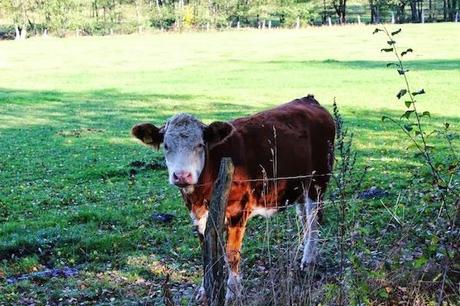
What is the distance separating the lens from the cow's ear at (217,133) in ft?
22.2

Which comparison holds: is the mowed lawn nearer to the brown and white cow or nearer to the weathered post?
the brown and white cow

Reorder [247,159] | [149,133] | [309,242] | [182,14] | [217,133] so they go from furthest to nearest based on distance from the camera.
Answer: [182,14], [309,242], [247,159], [149,133], [217,133]

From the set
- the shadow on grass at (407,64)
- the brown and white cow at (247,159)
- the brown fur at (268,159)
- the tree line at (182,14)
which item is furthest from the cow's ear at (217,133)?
the tree line at (182,14)

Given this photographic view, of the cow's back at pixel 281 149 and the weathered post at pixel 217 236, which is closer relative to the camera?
the weathered post at pixel 217 236

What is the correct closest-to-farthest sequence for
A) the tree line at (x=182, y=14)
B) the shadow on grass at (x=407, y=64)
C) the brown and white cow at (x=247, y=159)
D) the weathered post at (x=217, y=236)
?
1. the weathered post at (x=217, y=236)
2. the brown and white cow at (x=247, y=159)
3. the shadow on grass at (x=407, y=64)
4. the tree line at (x=182, y=14)

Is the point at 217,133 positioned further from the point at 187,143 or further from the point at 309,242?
the point at 309,242

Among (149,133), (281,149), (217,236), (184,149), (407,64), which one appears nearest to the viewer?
(217,236)

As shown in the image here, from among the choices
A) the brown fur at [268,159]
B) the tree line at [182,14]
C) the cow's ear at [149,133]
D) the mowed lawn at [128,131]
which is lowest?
the mowed lawn at [128,131]

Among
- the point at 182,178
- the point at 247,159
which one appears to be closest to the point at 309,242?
the point at 247,159

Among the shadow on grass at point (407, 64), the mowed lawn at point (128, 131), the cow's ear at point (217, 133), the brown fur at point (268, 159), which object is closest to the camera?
the cow's ear at point (217, 133)

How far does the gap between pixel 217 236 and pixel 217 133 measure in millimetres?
2216

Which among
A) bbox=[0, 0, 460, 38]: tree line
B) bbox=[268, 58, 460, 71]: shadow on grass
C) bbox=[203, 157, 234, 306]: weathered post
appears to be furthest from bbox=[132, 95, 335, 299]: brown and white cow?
bbox=[0, 0, 460, 38]: tree line

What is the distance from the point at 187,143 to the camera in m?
6.64

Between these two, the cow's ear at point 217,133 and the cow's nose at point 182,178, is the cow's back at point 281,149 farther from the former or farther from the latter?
the cow's nose at point 182,178
